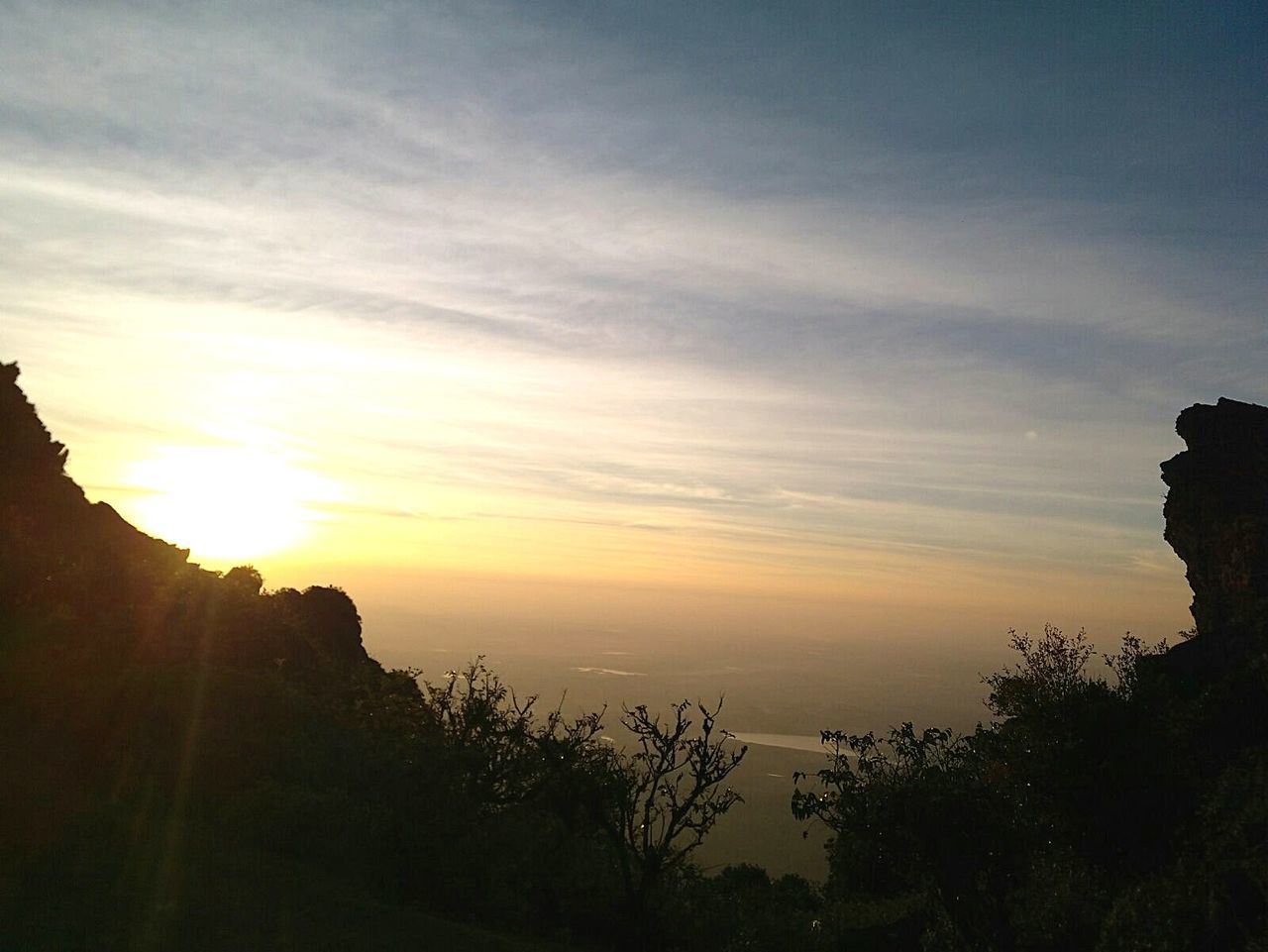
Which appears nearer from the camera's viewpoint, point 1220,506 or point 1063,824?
point 1063,824

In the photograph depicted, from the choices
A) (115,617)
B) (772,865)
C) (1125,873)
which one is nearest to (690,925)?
(1125,873)

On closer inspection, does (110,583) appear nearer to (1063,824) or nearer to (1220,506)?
(1063,824)

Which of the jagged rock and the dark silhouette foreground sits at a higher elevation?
the jagged rock

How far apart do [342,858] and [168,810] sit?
12.3 feet

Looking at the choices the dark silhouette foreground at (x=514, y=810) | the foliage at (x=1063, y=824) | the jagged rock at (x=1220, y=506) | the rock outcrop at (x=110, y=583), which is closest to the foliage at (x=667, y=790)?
the dark silhouette foreground at (x=514, y=810)

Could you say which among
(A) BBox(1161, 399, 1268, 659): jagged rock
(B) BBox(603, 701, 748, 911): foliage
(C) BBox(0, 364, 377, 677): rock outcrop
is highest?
A: (A) BBox(1161, 399, 1268, 659): jagged rock

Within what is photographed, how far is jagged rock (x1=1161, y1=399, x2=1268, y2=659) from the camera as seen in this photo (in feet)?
176

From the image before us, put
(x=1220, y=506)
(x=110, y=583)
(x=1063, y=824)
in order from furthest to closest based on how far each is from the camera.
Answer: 1. (x=1220, y=506)
2. (x=110, y=583)
3. (x=1063, y=824)

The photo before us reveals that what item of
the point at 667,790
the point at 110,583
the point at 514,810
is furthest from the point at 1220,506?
the point at 110,583

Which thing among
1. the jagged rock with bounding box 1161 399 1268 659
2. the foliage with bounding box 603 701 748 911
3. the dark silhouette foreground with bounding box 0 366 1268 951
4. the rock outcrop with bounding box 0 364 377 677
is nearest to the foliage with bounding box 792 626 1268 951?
the dark silhouette foreground with bounding box 0 366 1268 951

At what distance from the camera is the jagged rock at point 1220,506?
53.6 m

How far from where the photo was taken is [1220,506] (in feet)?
184

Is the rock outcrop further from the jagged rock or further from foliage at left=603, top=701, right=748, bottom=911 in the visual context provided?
the jagged rock

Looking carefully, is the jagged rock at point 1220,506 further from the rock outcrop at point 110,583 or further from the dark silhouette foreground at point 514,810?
the rock outcrop at point 110,583
